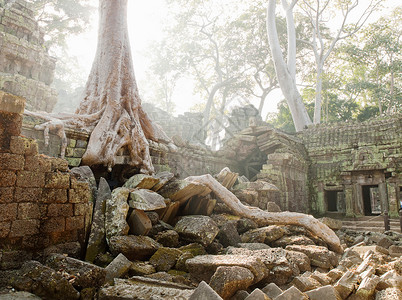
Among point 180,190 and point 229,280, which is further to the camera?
point 180,190

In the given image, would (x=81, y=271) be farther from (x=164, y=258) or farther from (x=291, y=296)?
(x=291, y=296)

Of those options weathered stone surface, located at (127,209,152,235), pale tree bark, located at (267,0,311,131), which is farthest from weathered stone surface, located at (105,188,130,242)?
pale tree bark, located at (267,0,311,131)

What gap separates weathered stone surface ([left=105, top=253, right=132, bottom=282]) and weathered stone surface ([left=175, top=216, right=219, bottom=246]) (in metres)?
1.03

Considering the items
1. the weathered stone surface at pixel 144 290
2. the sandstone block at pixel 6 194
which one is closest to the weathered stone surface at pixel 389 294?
the weathered stone surface at pixel 144 290

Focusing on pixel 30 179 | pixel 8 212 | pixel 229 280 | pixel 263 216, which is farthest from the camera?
pixel 263 216

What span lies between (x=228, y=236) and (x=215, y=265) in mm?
1379

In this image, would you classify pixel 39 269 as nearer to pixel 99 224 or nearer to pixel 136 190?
pixel 99 224

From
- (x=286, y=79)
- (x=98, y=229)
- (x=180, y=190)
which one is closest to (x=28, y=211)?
(x=98, y=229)

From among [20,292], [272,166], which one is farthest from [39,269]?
[272,166]

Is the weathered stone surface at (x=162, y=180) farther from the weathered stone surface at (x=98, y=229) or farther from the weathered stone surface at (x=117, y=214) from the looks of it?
the weathered stone surface at (x=98, y=229)

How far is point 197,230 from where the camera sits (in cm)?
396

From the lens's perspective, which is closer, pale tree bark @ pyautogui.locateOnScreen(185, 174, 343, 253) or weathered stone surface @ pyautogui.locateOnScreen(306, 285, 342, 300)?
weathered stone surface @ pyautogui.locateOnScreen(306, 285, 342, 300)

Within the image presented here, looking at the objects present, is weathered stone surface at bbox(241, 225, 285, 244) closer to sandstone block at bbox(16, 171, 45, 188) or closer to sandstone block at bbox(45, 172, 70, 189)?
sandstone block at bbox(45, 172, 70, 189)

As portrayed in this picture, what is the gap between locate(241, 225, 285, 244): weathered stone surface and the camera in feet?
15.1
